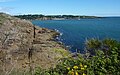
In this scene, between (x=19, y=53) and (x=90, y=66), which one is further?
(x=19, y=53)

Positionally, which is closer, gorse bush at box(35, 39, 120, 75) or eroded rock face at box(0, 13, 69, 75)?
eroded rock face at box(0, 13, 69, 75)

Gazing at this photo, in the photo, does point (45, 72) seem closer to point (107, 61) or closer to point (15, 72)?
point (15, 72)

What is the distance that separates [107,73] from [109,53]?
39.1 inches

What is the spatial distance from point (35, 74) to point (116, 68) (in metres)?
1.90

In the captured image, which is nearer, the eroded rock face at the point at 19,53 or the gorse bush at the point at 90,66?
the eroded rock face at the point at 19,53

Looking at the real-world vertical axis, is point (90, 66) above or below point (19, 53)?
above

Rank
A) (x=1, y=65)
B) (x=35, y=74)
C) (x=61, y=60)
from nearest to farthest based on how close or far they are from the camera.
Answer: (x=1, y=65) → (x=35, y=74) → (x=61, y=60)

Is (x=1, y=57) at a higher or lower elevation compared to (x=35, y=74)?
higher

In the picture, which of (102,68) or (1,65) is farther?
(102,68)

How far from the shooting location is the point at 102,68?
315 inches

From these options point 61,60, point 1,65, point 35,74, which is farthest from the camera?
point 61,60

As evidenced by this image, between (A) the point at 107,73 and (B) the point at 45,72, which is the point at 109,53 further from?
(B) the point at 45,72

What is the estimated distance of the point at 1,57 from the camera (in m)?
7.54

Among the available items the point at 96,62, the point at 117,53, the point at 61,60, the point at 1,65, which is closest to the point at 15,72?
the point at 1,65
